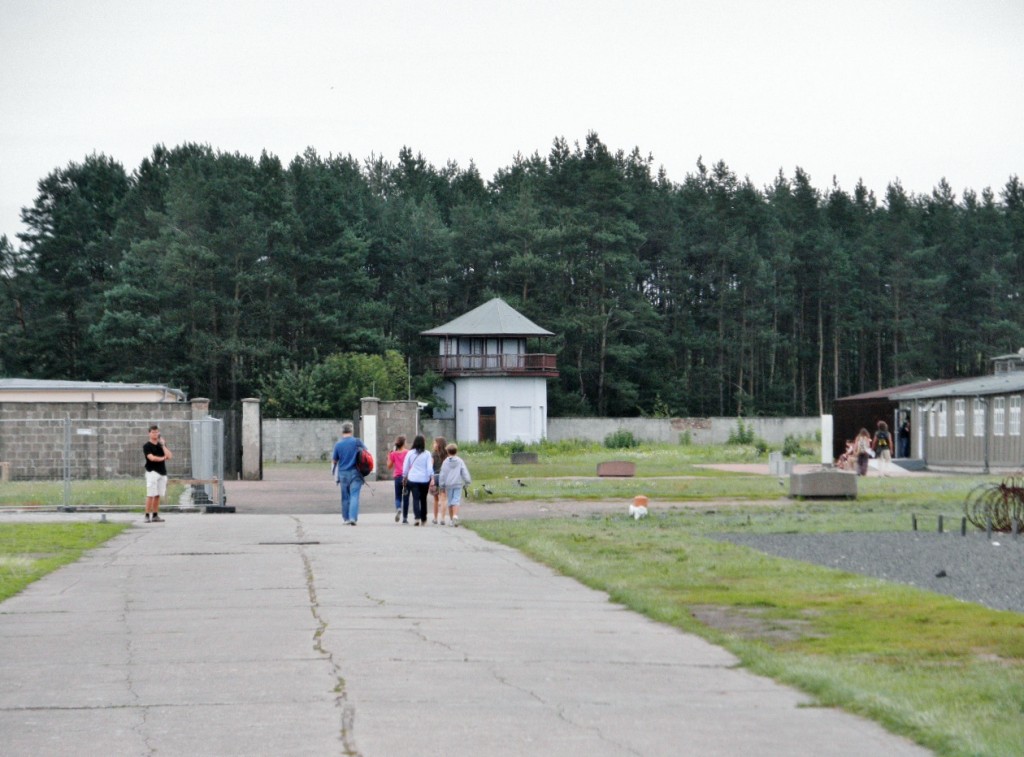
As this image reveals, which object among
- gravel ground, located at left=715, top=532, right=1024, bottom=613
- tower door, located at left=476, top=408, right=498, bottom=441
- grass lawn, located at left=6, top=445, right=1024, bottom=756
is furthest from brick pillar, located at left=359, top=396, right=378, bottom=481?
tower door, located at left=476, top=408, right=498, bottom=441

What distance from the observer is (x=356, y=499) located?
2573 centimetres

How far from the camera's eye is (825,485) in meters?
33.2

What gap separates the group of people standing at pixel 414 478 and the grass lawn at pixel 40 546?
384cm

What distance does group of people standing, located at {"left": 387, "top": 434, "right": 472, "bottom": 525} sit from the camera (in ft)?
84.9

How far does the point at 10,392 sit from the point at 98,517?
829 inches

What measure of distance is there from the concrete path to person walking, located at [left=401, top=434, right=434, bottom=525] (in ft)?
28.3

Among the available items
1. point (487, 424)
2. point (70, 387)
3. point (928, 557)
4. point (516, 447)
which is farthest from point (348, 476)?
point (487, 424)

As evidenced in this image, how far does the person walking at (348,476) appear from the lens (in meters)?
25.6

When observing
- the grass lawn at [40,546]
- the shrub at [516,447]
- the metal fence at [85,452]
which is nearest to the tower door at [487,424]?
the shrub at [516,447]

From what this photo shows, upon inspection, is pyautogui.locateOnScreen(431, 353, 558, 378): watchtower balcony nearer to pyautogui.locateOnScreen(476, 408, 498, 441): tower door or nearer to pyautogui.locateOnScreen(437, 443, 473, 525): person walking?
pyautogui.locateOnScreen(476, 408, 498, 441): tower door

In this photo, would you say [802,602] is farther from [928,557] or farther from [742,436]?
[742,436]

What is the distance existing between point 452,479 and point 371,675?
1672 cm

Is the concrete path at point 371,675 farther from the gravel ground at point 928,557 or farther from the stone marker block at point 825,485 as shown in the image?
the stone marker block at point 825,485

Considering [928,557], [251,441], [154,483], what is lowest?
[928,557]
